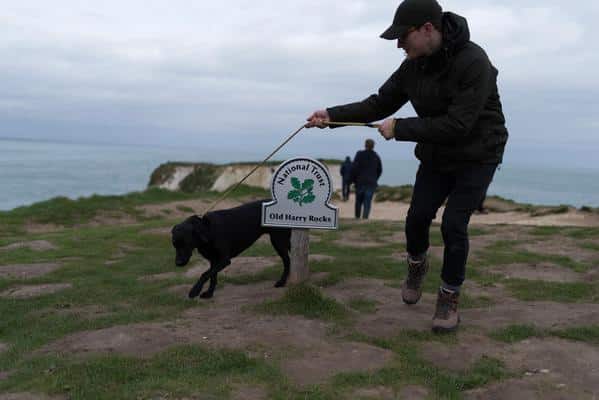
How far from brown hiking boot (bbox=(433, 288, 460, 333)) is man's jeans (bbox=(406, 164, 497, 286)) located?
0.38ft

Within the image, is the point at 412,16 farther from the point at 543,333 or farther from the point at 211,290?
the point at 211,290

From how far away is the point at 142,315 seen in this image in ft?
18.6

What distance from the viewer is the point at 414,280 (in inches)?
222

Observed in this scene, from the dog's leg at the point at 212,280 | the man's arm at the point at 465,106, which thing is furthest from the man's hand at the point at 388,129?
the dog's leg at the point at 212,280

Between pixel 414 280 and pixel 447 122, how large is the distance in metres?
1.75

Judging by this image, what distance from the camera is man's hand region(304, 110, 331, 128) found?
5406 millimetres

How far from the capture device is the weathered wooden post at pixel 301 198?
6.38 meters

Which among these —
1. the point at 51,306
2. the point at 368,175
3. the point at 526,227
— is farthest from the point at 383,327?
the point at 368,175

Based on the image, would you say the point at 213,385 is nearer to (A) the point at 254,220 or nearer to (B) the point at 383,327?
(B) the point at 383,327

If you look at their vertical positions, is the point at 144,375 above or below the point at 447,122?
below

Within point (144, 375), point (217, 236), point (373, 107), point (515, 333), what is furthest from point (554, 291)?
point (144, 375)

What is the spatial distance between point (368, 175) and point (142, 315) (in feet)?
34.1

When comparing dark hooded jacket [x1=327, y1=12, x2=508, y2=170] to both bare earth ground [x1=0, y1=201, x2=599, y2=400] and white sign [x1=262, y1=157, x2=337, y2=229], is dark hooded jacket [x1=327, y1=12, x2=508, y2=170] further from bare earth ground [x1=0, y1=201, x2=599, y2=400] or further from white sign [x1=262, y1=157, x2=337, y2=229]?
white sign [x1=262, y1=157, x2=337, y2=229]

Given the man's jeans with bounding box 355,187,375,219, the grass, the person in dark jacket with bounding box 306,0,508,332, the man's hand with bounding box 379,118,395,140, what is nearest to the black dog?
the person in dark jacket with bounding box 306,0,508,332
